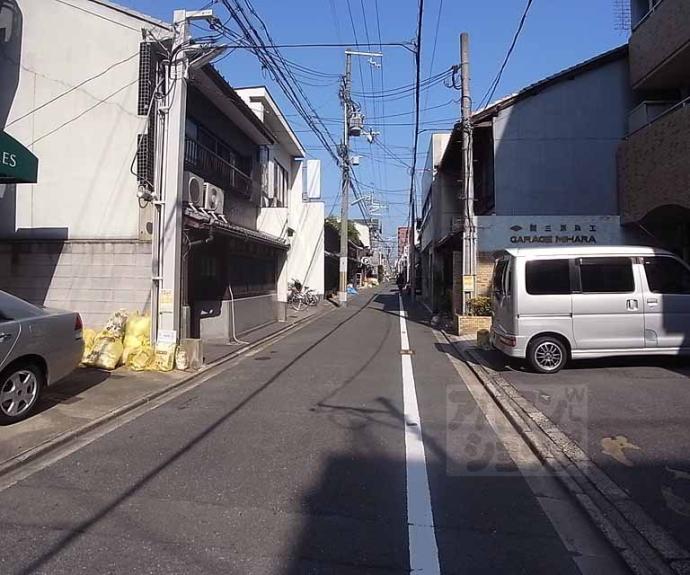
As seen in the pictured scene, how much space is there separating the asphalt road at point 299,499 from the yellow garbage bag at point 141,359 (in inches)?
94.7

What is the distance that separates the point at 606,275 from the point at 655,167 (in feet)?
19.1

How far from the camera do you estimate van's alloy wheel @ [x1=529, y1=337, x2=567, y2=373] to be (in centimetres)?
958

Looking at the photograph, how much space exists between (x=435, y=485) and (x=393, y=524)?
0.87 metres

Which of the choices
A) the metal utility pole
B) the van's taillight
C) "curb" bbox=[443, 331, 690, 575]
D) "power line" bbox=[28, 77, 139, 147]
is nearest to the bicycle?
the metal utility pole

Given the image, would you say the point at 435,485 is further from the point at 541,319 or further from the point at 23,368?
the point at 541,319

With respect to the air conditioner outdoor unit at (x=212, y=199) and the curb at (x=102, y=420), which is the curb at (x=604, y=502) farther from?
the air conditioner outdoor unit at (x=212, y=199)

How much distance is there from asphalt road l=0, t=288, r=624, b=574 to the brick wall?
26.8ft

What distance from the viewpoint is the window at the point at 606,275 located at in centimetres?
954

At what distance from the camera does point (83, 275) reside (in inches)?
444

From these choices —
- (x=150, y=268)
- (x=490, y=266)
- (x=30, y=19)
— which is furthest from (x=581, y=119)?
(x=30, y=19)

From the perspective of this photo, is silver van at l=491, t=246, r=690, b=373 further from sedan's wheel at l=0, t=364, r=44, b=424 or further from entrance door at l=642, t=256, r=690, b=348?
sedan's wheel at l=0, t=364, r=44, b=424

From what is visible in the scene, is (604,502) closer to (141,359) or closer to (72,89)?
(141,359)

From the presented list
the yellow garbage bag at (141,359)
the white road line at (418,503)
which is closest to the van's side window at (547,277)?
the white road line at (418,503)

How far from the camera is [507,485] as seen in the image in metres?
4.83
